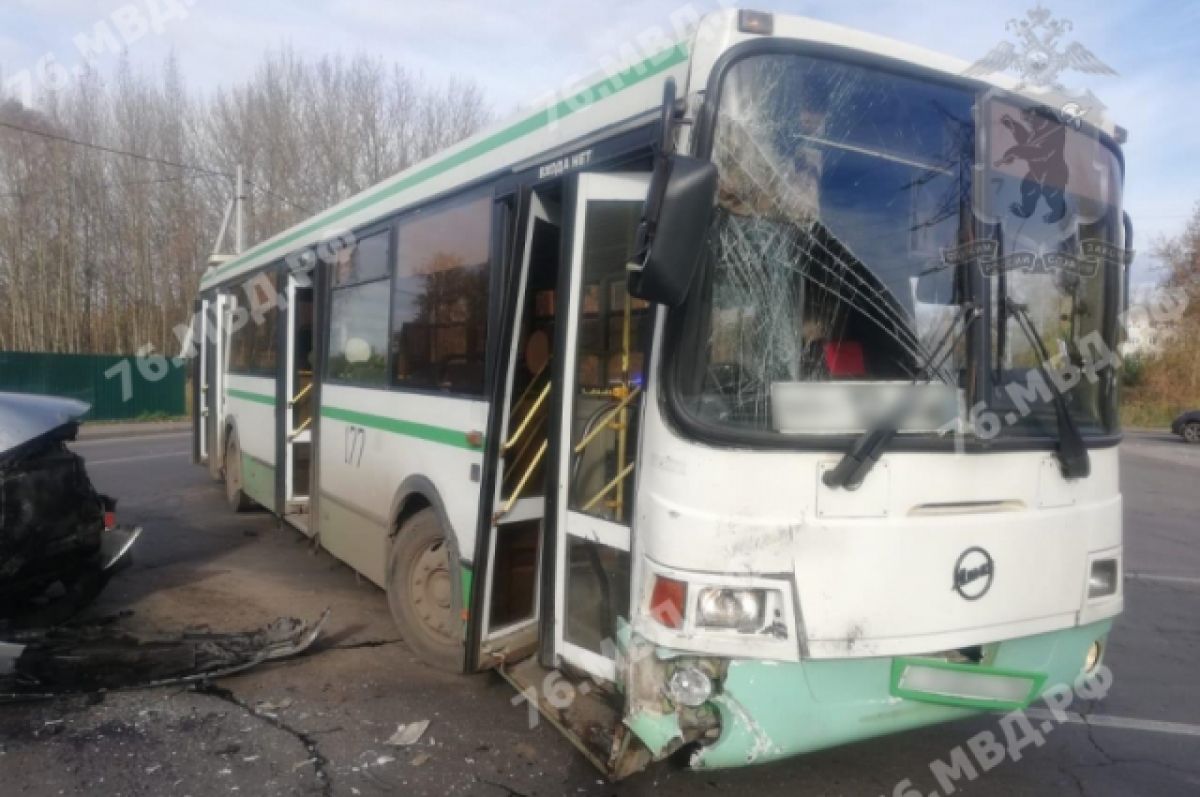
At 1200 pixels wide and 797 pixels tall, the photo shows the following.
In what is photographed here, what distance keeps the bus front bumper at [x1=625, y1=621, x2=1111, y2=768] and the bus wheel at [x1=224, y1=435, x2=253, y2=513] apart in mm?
7880

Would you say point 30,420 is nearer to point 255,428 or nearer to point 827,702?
point 255,428

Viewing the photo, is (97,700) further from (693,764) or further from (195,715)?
(693,764)

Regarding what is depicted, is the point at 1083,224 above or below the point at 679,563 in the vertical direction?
above

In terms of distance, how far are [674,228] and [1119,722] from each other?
3912 millimetres

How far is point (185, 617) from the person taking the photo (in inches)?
246

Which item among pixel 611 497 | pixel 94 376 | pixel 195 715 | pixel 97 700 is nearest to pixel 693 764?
pixel 611 497

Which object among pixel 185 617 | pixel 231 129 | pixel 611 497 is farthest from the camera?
pixel 231 129

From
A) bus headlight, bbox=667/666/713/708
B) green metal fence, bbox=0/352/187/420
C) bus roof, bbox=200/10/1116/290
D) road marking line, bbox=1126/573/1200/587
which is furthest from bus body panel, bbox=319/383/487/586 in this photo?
green metal fence, bbox=0/352/187/420

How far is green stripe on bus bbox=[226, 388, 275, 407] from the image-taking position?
28.5 ft

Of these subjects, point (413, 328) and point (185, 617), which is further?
point (185, 617)

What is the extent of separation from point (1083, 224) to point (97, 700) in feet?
17.2

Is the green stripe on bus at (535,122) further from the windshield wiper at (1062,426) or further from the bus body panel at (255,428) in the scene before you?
the bus body panel at (255,428)

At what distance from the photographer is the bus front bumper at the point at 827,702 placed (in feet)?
10.7

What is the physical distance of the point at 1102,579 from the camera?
3.91 metres
